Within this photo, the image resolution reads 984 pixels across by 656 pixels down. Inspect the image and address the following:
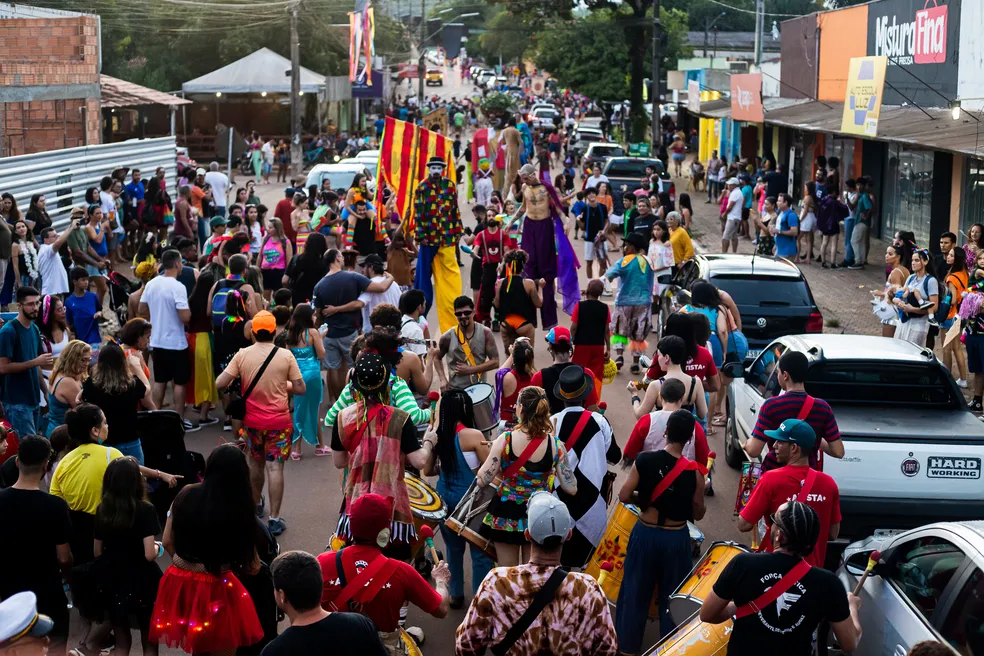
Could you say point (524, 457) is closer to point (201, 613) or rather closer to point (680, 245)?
point (201, 613)

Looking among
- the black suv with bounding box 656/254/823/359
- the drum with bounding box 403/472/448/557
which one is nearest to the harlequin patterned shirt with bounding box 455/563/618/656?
the drum with bounding box 403/472/448/557

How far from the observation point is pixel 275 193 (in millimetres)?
39562

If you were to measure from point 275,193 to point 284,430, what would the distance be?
31494 mm

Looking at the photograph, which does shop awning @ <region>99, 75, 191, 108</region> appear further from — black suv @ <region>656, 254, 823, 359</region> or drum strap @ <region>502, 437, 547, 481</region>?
drum strap @ <region>502, 437, 547, 481</region>

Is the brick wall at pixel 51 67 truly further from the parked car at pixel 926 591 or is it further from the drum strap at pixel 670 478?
the parked car at pixel 926 591

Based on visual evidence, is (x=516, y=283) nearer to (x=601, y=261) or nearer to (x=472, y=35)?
(x=601, y=261)

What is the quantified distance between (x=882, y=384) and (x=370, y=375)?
4472 mm

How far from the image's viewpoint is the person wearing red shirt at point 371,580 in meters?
5.16

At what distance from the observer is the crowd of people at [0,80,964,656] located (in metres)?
5.09

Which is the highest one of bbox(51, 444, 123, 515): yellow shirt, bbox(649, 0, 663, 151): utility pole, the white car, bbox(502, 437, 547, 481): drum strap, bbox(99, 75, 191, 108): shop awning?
bbox(649, 0, 663, 151): utility pole

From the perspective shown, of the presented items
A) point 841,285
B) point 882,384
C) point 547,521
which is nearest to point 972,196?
point 841,285

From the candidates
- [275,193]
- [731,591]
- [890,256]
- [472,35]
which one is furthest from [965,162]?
[472,35]

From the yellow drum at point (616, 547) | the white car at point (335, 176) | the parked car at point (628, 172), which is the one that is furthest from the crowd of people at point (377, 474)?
the parked car at point (628, 172)

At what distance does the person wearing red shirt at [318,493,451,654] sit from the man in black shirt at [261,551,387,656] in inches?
20.9
